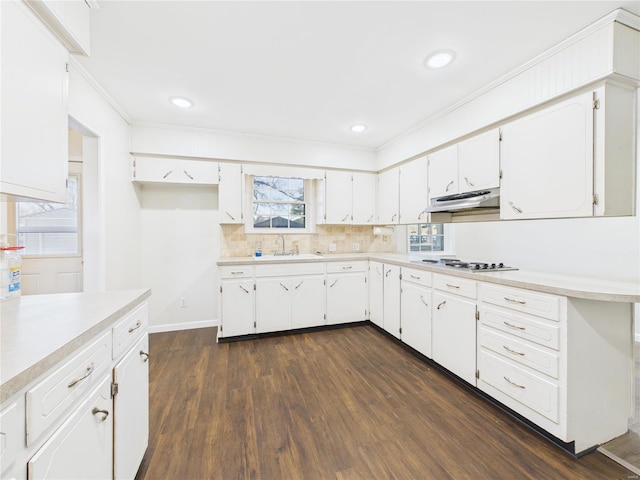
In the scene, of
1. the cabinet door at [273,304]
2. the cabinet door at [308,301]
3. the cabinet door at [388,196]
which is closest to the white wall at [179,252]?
the cabinet door at [273,304]

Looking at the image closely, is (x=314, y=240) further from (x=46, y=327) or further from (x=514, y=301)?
(x=46, y=327)

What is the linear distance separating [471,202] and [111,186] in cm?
335

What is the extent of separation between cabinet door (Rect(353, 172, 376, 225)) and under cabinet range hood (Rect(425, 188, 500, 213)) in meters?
1.18

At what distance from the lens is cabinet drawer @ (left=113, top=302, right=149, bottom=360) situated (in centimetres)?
114

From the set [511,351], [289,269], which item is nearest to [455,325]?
[511,351]

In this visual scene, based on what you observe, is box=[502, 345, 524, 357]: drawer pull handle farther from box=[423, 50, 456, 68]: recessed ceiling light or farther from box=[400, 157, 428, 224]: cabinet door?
box=[423, 50, 456, 68]: recessed ceiling light

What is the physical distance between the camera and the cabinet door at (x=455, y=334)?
210 centimetres

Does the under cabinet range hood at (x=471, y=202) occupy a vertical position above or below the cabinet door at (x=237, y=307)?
above

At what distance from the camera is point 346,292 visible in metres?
3.56

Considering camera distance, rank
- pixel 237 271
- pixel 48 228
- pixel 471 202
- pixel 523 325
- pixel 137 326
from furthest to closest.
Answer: pixel 237 271 < pixel 48 228 < pixel 471 202 < pixel 523 325 < pixel 137 326

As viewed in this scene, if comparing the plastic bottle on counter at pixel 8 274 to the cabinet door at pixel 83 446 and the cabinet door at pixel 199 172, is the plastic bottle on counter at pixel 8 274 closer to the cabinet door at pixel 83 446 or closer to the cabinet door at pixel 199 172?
the cabinet door at pixel 83 446

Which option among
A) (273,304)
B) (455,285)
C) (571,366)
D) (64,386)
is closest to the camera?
(64,386)

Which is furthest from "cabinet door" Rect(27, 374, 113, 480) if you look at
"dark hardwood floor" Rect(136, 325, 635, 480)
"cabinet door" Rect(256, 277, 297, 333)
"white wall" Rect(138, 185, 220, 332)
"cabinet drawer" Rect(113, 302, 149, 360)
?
"white wall" Rect(138, 185, 220, 332)

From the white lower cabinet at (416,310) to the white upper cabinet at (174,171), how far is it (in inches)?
102
